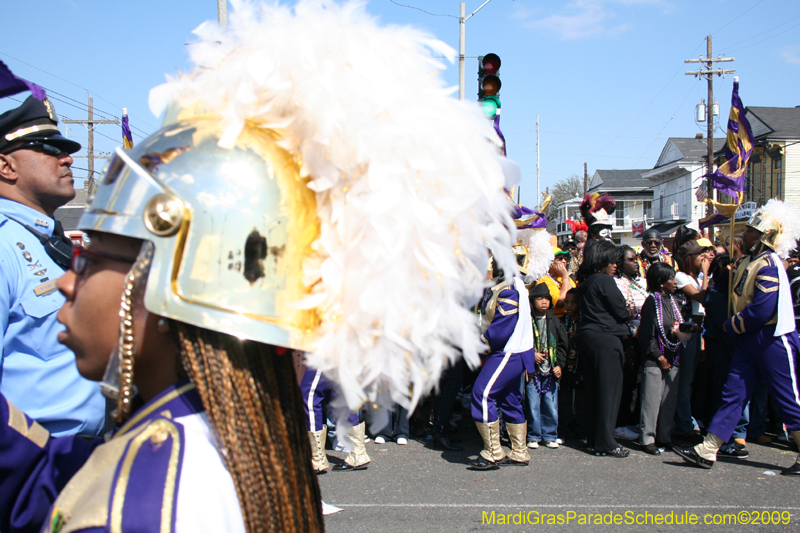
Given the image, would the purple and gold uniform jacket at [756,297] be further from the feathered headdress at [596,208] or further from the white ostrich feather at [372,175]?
the white ostrich feather at [372,175]

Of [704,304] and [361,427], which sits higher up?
[704,304]

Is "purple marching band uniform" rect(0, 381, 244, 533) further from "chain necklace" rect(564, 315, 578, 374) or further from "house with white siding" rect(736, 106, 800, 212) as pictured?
"house with white siding" rect(736, 106, 800, 212)

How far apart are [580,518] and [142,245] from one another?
4.24m

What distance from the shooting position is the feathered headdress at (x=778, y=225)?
18.3ft

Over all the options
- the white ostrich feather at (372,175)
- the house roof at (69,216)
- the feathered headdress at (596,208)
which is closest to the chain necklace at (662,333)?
the feathered headdress at (596,208)

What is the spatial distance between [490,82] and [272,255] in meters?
6.05

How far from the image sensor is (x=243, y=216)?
1.09 meters

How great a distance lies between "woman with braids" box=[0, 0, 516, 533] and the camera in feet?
3.49

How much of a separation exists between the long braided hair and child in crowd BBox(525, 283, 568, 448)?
5.22 m

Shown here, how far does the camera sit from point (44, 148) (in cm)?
236

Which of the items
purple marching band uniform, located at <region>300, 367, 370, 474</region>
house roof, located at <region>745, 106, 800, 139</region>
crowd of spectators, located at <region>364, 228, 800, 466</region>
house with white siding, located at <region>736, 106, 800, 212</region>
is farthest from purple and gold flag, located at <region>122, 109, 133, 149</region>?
house roof, located at <region>745, 106, 800, 139</region>

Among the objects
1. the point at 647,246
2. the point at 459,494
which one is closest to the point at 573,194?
the point at 647,246

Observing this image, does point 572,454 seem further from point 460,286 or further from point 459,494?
point 460,286

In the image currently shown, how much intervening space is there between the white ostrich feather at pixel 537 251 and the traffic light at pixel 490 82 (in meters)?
1.47
